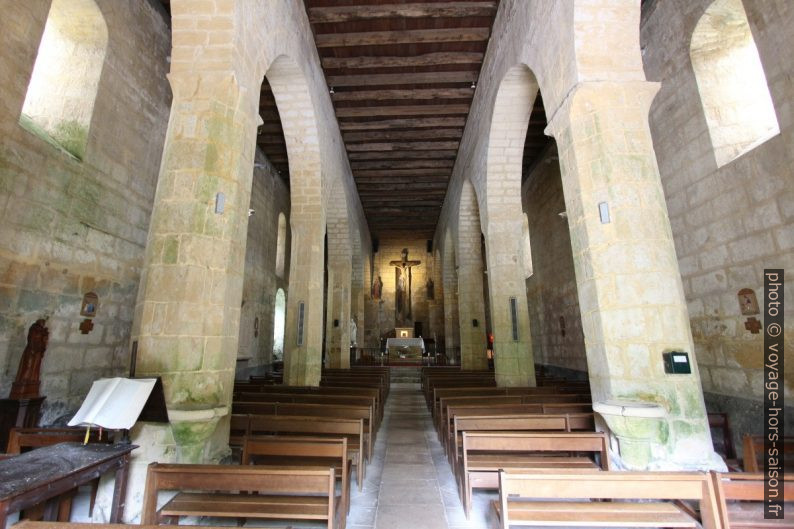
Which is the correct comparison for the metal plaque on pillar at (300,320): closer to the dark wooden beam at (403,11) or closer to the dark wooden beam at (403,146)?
the dark wooden beam at (403,11)

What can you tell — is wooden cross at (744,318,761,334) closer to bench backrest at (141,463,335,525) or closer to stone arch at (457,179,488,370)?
bench backrest at (141,463,335,525)

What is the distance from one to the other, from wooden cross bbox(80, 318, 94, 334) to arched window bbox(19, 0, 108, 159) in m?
2.13

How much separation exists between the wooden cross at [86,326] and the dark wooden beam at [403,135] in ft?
22.9

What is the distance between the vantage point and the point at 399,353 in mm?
14617

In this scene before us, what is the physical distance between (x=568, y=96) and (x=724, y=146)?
8.89 ft

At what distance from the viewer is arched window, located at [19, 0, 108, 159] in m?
4.96

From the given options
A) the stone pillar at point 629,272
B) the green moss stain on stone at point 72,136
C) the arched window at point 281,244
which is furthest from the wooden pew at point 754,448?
the arched window at point 281,244

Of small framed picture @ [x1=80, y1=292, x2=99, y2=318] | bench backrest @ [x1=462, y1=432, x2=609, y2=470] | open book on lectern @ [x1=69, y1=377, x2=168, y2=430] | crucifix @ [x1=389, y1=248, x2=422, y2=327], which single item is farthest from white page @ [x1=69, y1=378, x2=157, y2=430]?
crucifix @ [x1=389, y1=248, x2=422, y2=327]

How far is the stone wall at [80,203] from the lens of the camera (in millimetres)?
4137

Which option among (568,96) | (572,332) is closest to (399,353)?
(572,332)

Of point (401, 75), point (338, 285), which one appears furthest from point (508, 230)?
point (338, 285)

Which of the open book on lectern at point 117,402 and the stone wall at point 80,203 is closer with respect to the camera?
the open book on lectern at point 117,402

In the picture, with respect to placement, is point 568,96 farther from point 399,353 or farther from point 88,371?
point 399,353

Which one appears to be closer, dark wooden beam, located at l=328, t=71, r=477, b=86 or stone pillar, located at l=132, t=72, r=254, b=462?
stone pillar, located at l=132, t=72, r=254, b=462
